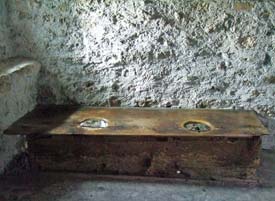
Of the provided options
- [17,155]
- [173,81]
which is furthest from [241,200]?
[17,155]

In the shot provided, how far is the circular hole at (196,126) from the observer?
192 centimetres

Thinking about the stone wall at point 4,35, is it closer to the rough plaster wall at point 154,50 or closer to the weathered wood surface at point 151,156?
the rough plaster wall at point 154,50

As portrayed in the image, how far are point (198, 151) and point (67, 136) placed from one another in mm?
694

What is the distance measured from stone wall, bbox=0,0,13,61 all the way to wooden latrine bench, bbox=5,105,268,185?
453 millimetres

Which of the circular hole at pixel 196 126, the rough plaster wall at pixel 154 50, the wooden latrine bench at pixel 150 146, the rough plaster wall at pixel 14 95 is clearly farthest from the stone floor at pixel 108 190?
the rough plaster wall at pixel 154 50

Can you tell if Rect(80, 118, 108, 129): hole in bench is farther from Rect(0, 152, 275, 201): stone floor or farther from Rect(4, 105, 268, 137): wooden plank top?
Rect(0, 152, 275, 201): stone floor

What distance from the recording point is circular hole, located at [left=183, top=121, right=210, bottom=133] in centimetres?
192

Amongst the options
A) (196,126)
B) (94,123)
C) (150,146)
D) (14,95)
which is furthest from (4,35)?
(196,126)

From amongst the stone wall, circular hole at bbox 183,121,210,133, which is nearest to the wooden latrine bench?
circular hole at bbox 183,121,210,133

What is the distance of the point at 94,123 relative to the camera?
6.68ft

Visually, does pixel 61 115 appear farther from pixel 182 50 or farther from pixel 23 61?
pixel 182 50

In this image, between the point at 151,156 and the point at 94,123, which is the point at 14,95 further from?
the point at 151,156

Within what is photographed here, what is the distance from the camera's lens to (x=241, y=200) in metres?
1.77

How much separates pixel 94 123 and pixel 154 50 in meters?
0.58
